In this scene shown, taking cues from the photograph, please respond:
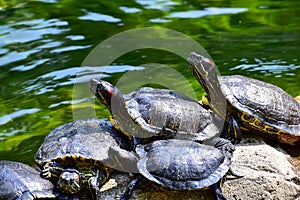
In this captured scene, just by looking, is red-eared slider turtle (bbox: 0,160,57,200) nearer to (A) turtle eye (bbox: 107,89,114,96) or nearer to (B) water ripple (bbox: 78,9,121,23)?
(A) turtle eye (bbox: 107,89,114,96)

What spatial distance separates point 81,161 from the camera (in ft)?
9.45

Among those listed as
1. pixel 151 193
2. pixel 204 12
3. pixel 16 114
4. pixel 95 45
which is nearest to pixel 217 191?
pixel 151 193

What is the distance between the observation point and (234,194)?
2.84m

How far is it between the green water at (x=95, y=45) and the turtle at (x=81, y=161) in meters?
1.04

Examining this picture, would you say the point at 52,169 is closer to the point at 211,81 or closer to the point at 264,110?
the point at 211,81

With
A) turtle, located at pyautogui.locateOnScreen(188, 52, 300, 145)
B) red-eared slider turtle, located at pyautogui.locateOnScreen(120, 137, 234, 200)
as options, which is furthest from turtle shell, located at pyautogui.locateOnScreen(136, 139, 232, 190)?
turtle, located at pyautogui.locateOnScreen(188, 52, 300, 145)

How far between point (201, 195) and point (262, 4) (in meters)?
5.34

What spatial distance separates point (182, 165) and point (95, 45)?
3.75 metres

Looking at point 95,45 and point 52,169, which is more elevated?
point 52,169

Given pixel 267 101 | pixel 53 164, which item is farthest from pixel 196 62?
pixel 53 164

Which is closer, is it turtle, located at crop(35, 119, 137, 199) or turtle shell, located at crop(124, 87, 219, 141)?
turtle, located at crop(35, 119, 137, 199)

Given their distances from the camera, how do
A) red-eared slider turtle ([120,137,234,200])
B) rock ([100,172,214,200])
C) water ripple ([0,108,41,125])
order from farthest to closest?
water ripple ([0,108,41,125]) < rock ([100,172,214,200]) < red-eared slider turtle ([120,137,234,200])

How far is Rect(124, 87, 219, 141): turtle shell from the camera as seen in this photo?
3059 mm

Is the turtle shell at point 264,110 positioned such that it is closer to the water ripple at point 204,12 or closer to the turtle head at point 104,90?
the turtle head at point 104,90
